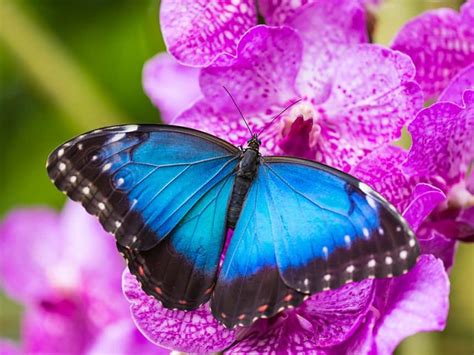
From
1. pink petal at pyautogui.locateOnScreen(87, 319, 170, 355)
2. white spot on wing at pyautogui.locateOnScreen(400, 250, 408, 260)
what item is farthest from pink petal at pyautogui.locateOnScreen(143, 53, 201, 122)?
white spot on wing at pyautogui.locateOnScreen(400, 250, 408, 260)

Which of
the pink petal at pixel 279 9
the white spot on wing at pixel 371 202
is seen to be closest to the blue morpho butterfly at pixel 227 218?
the white spot on wing at pixel 371 202

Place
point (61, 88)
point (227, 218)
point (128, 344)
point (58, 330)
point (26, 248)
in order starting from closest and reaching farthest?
1. point (227, 218)
2. point (128, 344)
3. point (58, 330)
4. point (26, 248)
5. point (61, 88)

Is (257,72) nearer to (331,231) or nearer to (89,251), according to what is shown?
(331,231)

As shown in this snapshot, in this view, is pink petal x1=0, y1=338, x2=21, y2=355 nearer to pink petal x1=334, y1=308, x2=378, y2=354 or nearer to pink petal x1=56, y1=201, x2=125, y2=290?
pink petal x1=56, y1=201, x2=125, y2=290

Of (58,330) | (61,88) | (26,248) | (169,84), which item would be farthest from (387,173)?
(61,88)

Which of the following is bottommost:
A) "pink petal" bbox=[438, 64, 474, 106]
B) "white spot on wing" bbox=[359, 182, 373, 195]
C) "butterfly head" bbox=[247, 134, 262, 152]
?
"pink petal" bbox=[438, 64, 474, 106]

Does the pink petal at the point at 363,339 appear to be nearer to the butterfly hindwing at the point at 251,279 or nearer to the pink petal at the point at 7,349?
the butterfly hindwing at the point at 251,279

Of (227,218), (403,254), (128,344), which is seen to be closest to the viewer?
(403,254)
